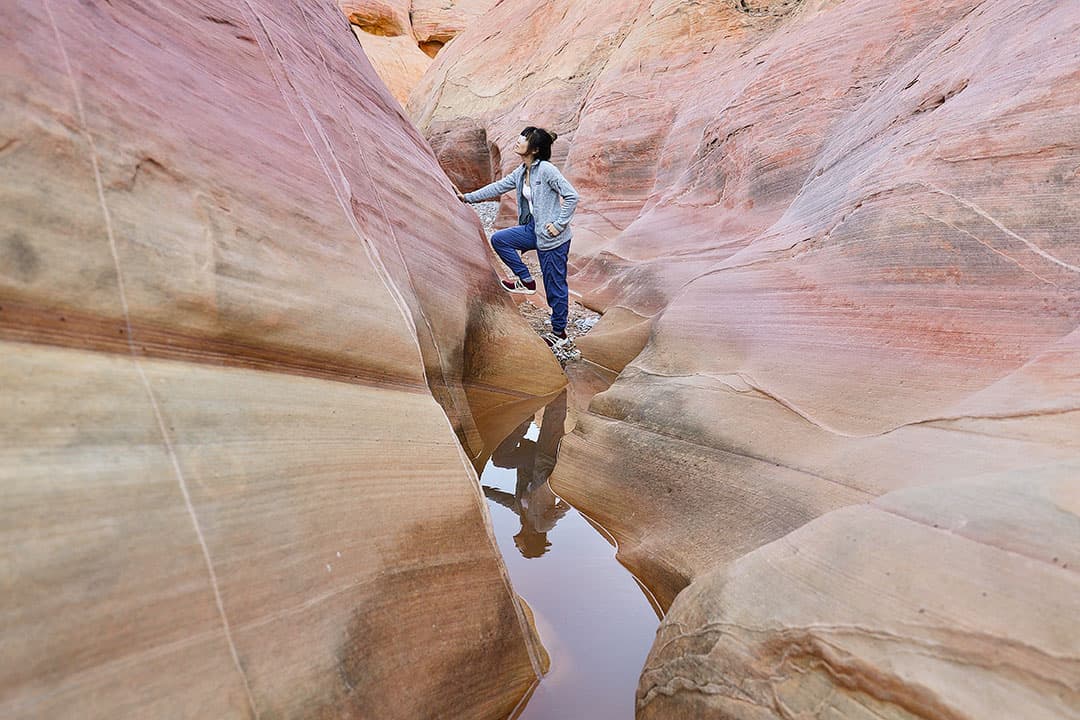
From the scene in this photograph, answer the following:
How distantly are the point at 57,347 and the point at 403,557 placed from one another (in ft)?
2.84

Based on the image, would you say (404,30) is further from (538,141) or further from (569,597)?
(569,597)

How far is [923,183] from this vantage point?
9.49ft

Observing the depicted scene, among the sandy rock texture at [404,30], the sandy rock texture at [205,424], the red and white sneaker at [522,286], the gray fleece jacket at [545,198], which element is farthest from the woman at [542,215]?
the sandy rock texture at [404,30]

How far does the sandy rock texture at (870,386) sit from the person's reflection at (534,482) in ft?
0.43

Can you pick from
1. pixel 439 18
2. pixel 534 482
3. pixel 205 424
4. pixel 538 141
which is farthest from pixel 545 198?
pixel 439 18

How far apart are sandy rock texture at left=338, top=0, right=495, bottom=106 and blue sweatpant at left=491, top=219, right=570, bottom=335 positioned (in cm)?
1249

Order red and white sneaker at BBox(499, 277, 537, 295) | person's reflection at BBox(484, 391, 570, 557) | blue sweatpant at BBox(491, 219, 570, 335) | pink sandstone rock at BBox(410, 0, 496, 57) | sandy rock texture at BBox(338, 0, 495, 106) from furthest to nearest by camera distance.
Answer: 1. pink sandstone rock at BBox(410, 0, 496, 57)
2. sandy rock texture at BBox(338, 0, 495, 106)
3. red and white sneaker at BBox(499, 277, 537, 295)
4. blue sweatpant at BBox(491, 219, 570, 335)
5. person's reflection at BBox(484, 391, 570, 557)

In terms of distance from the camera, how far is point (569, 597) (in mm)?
2408

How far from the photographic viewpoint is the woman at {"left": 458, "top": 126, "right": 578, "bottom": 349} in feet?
16.5

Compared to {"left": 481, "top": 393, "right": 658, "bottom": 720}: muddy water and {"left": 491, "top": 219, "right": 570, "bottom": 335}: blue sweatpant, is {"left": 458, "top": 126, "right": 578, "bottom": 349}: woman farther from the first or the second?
{"left": 481, "top": 393, "right": 658, "bottom": 720}: muddy water

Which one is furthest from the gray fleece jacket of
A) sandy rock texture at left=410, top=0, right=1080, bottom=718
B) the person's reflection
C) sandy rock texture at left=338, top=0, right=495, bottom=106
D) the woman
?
sandy rock texture at left=338, top=0, right=495, bottom=106

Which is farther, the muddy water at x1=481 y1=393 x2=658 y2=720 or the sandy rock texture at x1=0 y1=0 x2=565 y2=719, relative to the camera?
the muddy water at x1=481 y1=393 x2=658 y2=720

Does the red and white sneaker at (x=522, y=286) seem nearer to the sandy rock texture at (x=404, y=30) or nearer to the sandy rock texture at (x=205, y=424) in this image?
the sandy rock texture at (x=205, y=424)

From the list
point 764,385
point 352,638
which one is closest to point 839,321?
point 764,385
